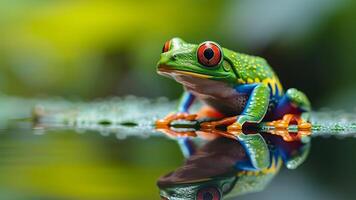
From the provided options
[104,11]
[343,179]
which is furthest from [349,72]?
[343,179]

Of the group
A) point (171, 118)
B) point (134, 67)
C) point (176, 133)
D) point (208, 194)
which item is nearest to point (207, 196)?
point (208, 194)

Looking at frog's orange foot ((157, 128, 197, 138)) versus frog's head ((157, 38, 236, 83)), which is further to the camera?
frog's head ((157, 38, 236, 83))

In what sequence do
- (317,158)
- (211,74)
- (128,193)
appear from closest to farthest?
(128,193) < (317,158) < (211,74)

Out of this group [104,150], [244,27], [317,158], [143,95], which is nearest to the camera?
[317,158]

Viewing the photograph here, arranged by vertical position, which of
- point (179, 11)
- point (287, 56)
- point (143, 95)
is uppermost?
point (179, 11)

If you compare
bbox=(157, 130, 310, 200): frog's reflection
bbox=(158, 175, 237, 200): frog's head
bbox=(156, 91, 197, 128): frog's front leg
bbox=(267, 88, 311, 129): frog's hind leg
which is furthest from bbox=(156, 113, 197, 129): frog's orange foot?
bbox=(158, 175, 237, 200): frog's head

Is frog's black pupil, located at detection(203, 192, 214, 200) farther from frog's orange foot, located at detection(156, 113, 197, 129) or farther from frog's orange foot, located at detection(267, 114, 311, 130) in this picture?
frog's orange foot, located at detection(156, 113, 197, 129)

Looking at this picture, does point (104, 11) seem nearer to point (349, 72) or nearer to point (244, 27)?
point (244, 27)
